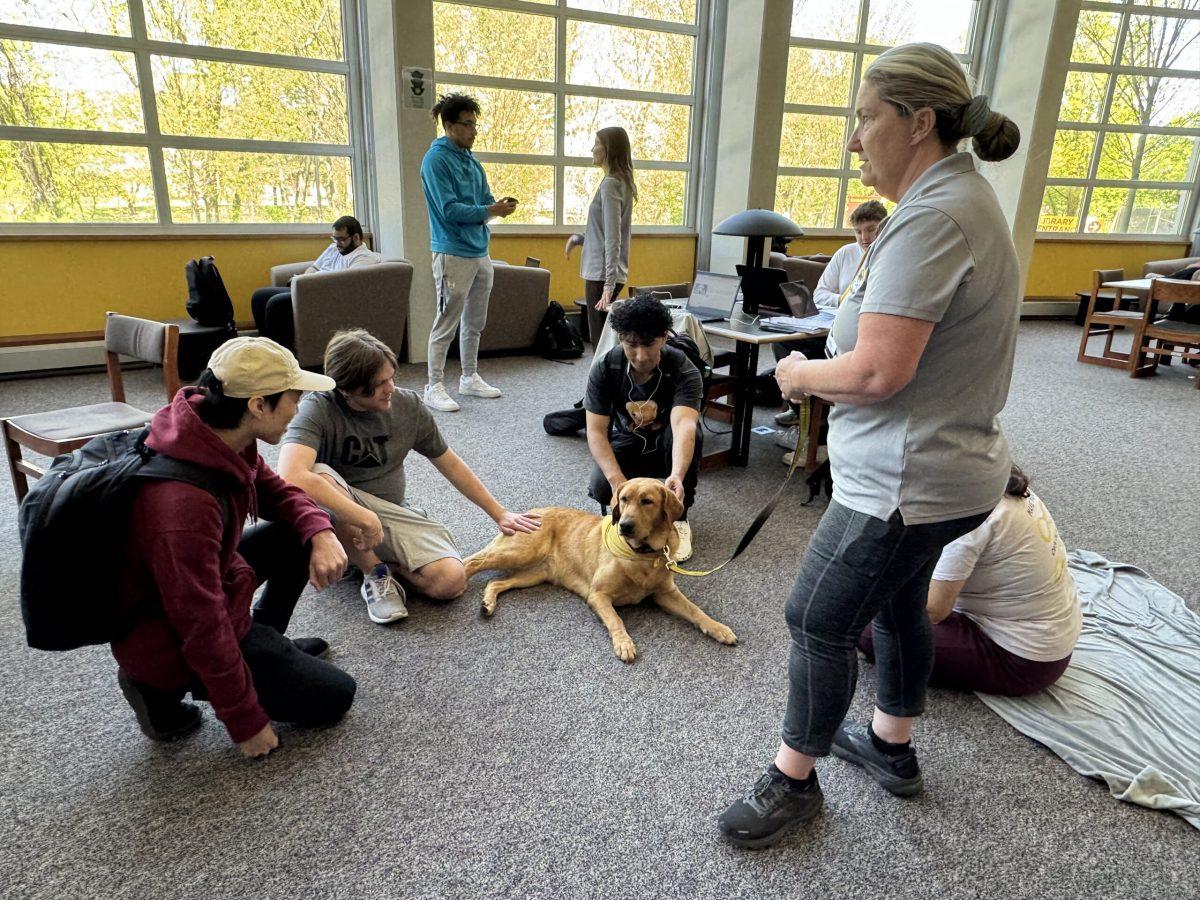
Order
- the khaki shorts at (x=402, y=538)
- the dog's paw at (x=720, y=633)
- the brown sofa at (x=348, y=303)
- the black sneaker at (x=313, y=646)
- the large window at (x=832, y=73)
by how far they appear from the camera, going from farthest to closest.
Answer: the large window at (x=832, y=73) → the brown sofa at (x=348, y=303) → the khaki shorts at (x=402, y=538) → the dog's paw at (x=720, y=633) → the black sneaker at (x=313, y=646)

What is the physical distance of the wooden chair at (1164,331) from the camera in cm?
596

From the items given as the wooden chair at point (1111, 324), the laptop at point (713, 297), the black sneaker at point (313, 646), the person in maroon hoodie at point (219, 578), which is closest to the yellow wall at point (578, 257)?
the laptop at point (713, 297)

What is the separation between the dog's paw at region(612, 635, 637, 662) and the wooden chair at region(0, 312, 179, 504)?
1.81 meters

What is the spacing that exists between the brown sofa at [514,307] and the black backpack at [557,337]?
0.07m

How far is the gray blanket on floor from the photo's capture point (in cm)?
182

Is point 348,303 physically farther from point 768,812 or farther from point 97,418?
point 768,812

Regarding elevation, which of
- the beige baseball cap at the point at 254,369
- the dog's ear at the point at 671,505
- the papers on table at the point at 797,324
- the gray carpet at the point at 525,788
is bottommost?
the gray carpet at the point at 525,788

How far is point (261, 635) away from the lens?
1858 millimetres

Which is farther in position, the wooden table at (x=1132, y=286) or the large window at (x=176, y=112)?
the wooden table at (x=1132, y=286)

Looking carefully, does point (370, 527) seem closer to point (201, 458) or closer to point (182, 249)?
point (201, 458)

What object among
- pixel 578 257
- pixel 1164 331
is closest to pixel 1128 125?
pixel 1164 331

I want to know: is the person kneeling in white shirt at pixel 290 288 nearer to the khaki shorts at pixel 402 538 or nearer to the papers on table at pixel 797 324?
the papers on table at pixel 797 324

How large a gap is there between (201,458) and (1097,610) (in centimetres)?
282

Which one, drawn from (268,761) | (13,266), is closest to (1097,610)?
(268,761)
